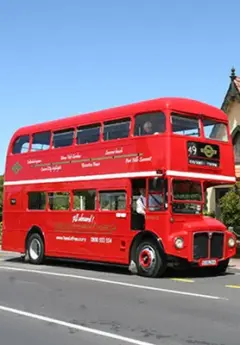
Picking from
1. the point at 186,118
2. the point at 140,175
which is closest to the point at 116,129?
the point at 140,175

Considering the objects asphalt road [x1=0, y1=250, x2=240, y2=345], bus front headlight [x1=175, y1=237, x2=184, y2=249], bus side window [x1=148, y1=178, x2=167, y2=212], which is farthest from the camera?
bus side window [x1=148, y1=178, x2=167, y2=212]

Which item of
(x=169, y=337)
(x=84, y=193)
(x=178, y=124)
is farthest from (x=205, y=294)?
(x=84, y=193)

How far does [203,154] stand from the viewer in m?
15.1

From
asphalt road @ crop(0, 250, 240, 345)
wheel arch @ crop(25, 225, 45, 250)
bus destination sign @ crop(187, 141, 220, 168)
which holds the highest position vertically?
bus destination sign @ crop(187, 141, 220, 168)

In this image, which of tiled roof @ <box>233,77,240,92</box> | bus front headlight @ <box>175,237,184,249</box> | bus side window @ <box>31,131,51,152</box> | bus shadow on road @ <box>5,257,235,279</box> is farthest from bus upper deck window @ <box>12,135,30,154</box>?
tiled roof @ <box>233,77,240,92</box>

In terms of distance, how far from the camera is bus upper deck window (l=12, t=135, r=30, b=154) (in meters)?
19.1

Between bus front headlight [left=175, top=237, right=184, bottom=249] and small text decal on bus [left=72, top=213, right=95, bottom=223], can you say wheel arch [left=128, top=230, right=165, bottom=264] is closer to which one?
bus front headlight [left=175, top=237, right=184, bottom=249]

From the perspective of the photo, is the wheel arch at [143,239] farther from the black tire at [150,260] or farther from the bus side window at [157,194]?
the bus side window at [157,194]

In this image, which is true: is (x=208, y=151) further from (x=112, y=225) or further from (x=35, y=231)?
(x=35, y=231)

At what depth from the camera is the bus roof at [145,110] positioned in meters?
14.7

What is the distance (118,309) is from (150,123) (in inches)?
253

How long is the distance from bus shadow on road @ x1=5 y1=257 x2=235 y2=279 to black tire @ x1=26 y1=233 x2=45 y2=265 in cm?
32

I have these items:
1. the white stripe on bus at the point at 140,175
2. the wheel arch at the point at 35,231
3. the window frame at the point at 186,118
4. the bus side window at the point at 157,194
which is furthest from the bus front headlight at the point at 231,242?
the wheel arch at the point at 35,231

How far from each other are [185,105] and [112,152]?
2.42 m
